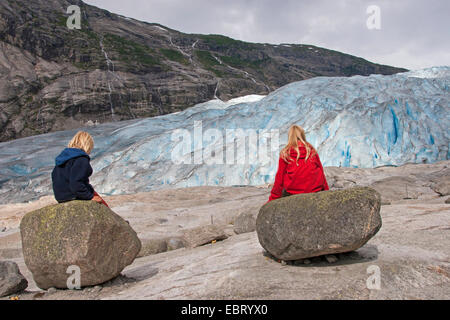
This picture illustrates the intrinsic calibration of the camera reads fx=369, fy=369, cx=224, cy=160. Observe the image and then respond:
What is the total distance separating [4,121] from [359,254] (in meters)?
43.3

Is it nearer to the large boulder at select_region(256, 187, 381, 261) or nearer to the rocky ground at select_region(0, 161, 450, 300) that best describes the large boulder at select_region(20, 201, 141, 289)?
the rocky ground at select_region(0, 161, 450, 300)

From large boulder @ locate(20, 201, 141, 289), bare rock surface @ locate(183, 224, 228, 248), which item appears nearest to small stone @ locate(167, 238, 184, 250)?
bare rock surface @ locate(183, 224, 228, 248)

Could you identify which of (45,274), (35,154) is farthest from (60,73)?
(45,274)

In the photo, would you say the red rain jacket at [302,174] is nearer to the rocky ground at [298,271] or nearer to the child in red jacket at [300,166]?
the child in red jacket at [300,166]

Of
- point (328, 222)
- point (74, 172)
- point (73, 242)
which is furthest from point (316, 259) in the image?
point (74, 172)

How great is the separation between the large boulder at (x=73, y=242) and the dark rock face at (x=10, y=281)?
0.34 m

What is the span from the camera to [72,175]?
4105 millimetres

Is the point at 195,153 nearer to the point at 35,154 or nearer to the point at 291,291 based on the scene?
→ the point at 35,154

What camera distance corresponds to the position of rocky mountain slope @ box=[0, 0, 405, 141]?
136 feet

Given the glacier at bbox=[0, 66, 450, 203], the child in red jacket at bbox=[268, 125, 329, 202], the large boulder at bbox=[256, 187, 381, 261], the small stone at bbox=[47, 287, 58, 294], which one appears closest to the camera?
the large boulder at bbox=[256, 187, 381, 261]

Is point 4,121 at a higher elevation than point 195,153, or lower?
higher

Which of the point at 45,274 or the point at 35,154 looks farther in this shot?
the point at 35,154

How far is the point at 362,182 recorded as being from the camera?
591 inches

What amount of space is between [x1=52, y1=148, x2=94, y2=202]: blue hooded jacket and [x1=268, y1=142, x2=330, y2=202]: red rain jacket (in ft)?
7.19
